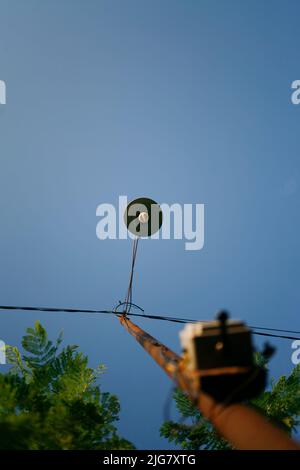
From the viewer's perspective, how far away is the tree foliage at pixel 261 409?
616cm

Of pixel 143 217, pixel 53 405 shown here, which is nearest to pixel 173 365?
pixel 53 405

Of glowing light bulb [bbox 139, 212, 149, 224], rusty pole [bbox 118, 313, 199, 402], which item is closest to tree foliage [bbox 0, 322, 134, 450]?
rusty pole [bbox 118, 313, 199, 402]

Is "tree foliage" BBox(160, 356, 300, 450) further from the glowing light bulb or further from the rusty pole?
the glowing light bulb

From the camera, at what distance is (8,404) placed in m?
4.41

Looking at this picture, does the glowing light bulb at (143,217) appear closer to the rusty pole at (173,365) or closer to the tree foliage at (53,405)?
the rusty pole at (173,365)

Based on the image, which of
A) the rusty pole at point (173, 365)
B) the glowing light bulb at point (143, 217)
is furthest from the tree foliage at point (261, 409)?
the glowing light bulb at point (143, 217)

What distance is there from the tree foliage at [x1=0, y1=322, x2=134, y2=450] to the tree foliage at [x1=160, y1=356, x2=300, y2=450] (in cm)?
169

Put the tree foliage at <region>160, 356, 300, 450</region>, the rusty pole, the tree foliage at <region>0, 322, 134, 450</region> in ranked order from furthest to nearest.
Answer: the tree foliage at <region>160, 356, 300, 450</region> → the tree foliage at <region>0, 322, 134, 450</region> → the rusty pole

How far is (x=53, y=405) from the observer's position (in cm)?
505

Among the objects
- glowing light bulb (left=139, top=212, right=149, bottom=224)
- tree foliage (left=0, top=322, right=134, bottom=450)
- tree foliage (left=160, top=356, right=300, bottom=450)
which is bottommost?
tree foliage (left=160, top=356, right=300, bottom=450)

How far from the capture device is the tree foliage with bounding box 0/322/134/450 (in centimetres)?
366

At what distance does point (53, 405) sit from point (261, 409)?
4945 millimetres

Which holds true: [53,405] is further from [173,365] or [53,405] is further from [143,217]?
[143,217]
